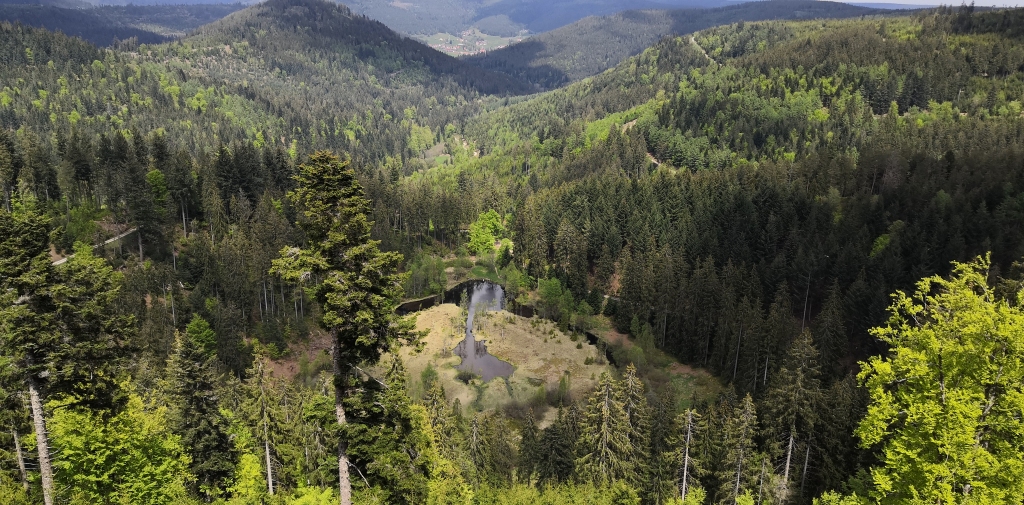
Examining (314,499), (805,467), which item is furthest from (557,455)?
(314,499)

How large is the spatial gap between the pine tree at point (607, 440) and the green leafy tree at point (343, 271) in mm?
28091

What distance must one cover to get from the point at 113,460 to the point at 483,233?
12073cm

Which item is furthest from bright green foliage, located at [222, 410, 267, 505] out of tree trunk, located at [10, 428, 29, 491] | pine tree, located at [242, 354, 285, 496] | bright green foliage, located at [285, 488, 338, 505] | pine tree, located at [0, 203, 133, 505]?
tree trunk, located at [10, 428, 29, 491]

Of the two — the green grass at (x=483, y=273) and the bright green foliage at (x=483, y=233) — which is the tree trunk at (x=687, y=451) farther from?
the bright green foliage at (x=483, y=233)

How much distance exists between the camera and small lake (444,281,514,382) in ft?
309

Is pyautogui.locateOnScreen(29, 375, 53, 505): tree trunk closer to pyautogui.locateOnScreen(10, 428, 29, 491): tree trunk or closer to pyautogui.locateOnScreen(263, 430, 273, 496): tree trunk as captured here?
pyautogui.locateOnScreen(10, 428, 29, 491): tree trunk

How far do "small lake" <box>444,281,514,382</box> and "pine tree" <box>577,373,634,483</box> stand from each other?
46098 millimetres

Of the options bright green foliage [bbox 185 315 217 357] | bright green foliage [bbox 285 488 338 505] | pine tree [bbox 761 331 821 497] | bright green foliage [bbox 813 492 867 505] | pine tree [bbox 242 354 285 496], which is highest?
bright green foliage [bbox 813 492 867 505]

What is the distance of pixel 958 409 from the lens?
60.8 ft

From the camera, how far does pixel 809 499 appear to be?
48031mm

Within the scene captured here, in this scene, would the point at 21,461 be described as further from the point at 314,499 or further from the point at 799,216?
the point at 799,216

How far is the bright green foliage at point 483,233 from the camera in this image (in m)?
146

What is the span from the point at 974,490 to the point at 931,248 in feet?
287

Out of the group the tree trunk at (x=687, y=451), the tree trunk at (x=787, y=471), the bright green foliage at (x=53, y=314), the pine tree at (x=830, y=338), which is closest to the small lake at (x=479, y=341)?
the pine tree at (x=830, y=338)
